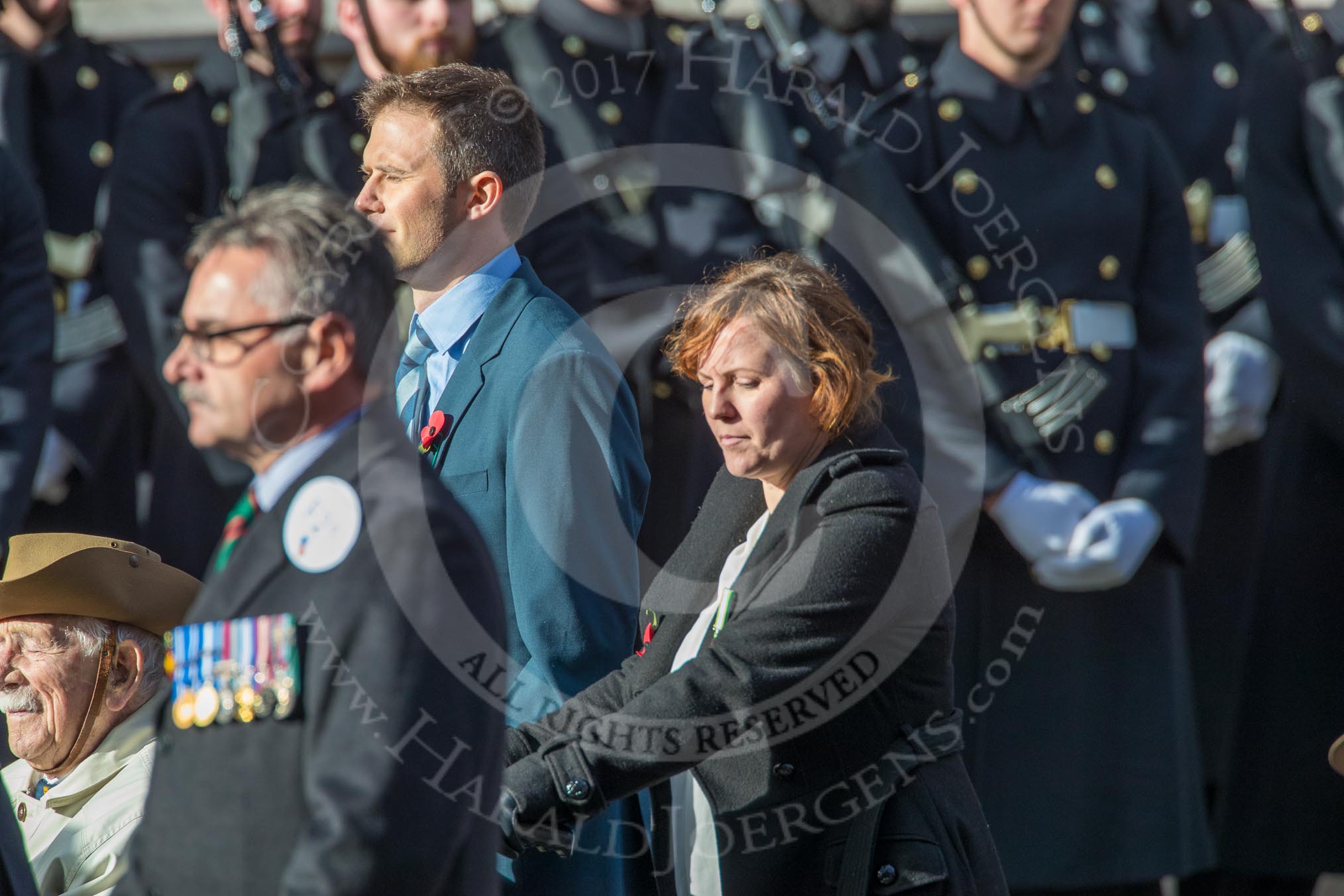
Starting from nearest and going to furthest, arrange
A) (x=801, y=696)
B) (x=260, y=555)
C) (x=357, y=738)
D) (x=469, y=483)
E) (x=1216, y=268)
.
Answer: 1. (x=357, y=738)
2. (x=260, y=555)
3. (x=801, y=696)
4. (x=469, y=483)
5. (x=1216, y=268)

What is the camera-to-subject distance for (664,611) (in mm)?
2883

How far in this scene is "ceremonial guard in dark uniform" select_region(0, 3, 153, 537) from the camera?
468 centimetres

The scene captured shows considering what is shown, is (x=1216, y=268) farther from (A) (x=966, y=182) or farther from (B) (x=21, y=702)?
(B) (x=21, y=702)

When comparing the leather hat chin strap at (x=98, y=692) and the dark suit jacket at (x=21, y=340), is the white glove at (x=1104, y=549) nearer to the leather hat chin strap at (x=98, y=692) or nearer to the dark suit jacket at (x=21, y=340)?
the leather hat chin strap at (x=98, y=692)

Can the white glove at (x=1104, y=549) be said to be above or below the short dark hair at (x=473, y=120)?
below

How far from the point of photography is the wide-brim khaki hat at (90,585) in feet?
9.00

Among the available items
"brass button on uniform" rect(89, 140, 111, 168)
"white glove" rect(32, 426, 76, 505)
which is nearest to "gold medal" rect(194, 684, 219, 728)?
"white glove" rect(32, 426, 76, 505)

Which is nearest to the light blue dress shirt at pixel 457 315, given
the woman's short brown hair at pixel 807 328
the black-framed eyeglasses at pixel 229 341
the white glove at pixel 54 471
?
the woman's short brown hair at pixel 807 328

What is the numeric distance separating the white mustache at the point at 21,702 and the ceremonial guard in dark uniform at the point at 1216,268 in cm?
285

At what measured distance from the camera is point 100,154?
481cm

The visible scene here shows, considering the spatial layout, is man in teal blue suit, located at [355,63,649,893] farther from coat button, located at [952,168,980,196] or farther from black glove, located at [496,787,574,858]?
A: coat button, located at [952,168,980,196]

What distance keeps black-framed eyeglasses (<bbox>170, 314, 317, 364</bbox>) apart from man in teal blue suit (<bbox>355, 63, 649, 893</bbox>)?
0.65 metres

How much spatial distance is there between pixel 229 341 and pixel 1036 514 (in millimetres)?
2483

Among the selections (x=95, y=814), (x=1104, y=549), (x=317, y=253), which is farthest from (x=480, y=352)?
(x=1104, y=549)
